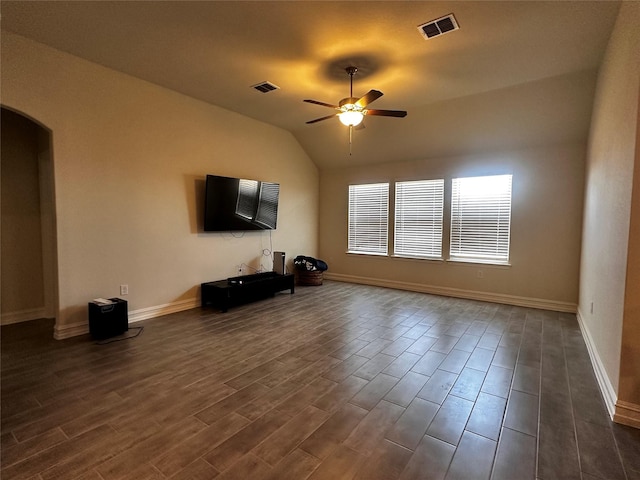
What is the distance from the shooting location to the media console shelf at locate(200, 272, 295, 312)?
4.67 metres

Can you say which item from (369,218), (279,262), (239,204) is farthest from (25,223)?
(369,218)

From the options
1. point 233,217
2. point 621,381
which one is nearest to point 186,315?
point 233,217

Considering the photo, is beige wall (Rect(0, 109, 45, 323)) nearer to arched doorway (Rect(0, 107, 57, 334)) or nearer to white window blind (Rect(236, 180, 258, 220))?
arched doorway (Rect(0, 107, 57, 334))

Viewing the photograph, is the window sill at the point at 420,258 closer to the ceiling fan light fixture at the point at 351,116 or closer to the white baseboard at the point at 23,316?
the ceiling fan light fixture at the point at 351,116

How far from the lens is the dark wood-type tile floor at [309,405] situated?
1752 millimetres

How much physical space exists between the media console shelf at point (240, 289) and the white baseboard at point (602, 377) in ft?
13.9

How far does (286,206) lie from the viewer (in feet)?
21.3

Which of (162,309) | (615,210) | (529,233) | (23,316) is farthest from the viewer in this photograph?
(529,233)

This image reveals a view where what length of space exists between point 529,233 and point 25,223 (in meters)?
7.51

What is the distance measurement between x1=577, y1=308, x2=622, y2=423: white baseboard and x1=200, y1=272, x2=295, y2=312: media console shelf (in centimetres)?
423

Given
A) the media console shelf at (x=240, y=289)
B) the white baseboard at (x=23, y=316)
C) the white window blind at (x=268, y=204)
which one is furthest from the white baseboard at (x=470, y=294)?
the white baseboard at (x=23, y=316)

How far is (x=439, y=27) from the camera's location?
2.83 m

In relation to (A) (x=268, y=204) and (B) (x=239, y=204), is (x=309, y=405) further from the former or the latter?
(A) (x=268, y=204)

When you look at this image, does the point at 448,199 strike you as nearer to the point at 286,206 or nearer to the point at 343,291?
the point at 343,291
